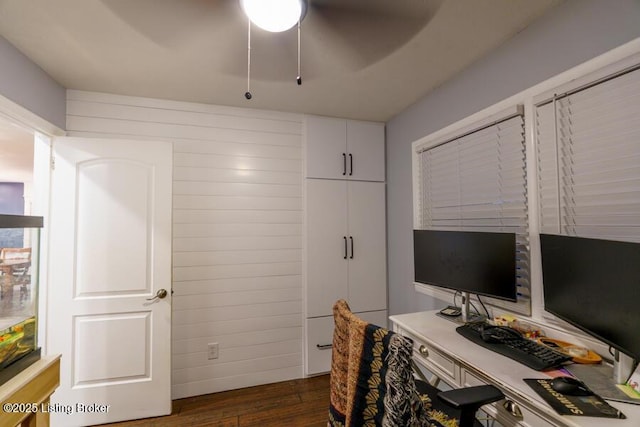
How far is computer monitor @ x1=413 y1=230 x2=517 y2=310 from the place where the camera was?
148 cm

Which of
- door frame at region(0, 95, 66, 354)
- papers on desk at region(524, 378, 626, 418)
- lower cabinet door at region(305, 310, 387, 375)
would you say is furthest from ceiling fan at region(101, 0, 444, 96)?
lower cabinet door at region(305, 310, 387, 375)

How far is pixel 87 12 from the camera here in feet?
4.63

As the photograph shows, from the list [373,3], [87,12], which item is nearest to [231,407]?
[87,12]

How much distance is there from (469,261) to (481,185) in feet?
1.80

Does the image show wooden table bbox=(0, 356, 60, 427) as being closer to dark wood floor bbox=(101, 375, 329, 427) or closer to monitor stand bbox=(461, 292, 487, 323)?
dark wood floor bbox=(101, 375, 329, 427)

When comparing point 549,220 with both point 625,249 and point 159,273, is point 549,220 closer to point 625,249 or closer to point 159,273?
Answer: point 625,249

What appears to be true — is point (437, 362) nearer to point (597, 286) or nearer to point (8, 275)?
point (597, 286)

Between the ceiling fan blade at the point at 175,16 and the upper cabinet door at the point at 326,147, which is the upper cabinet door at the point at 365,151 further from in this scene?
the ceiling fan blade at the point at 175,16

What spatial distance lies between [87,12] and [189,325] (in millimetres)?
2222

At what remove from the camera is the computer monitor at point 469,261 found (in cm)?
148

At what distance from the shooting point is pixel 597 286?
3.34ft

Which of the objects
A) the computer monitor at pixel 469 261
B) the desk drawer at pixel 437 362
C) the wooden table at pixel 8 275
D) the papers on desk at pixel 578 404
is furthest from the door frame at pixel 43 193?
the papers on desk at pixel 578 404

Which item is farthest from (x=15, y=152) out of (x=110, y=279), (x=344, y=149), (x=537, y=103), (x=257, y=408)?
(x=537, y=103)

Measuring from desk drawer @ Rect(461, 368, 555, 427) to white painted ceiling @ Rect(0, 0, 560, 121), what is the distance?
69.1 inches
